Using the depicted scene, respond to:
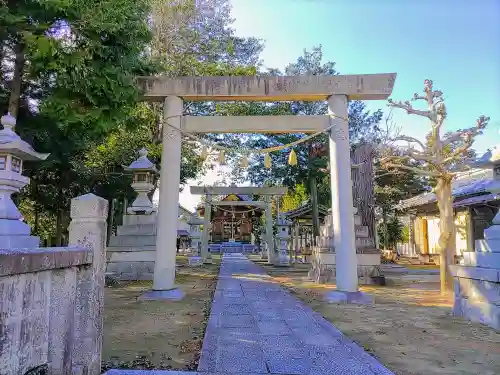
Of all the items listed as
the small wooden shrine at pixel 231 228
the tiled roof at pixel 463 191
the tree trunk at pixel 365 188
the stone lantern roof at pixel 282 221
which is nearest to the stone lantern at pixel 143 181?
the tree trunk at pixel 365 188

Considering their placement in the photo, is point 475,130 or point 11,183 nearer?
point 11,183

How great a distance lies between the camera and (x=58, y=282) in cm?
269

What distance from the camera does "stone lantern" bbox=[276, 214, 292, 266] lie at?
59.2ft

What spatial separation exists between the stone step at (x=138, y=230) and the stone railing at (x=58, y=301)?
8.37m

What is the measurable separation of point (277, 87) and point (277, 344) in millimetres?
5050

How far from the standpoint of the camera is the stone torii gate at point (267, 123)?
7371mm

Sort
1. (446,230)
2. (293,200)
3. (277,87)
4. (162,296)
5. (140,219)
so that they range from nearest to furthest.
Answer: (162,296) < (277,87) < (446,230) < (140,219) < (293,200)

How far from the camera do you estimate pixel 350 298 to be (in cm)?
712

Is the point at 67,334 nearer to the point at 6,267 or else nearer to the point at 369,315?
the point at 6,267

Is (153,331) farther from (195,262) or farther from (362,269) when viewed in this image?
(195,262)

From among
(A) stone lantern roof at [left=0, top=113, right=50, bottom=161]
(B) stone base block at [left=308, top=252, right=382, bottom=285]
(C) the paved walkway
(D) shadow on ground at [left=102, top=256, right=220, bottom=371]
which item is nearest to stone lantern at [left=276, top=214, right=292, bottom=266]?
(B) stone base block at [left=308, top=252, right=382, bottom=285]

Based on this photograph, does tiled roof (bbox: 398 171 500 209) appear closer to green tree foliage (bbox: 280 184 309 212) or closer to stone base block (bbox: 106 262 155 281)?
stone base block (bbox: 106 262 155 281)

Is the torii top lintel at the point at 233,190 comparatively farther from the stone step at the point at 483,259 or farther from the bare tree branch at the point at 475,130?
the stone step at the point at 483,259

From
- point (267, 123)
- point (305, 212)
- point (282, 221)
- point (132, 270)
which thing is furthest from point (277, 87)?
point (282, 221)
